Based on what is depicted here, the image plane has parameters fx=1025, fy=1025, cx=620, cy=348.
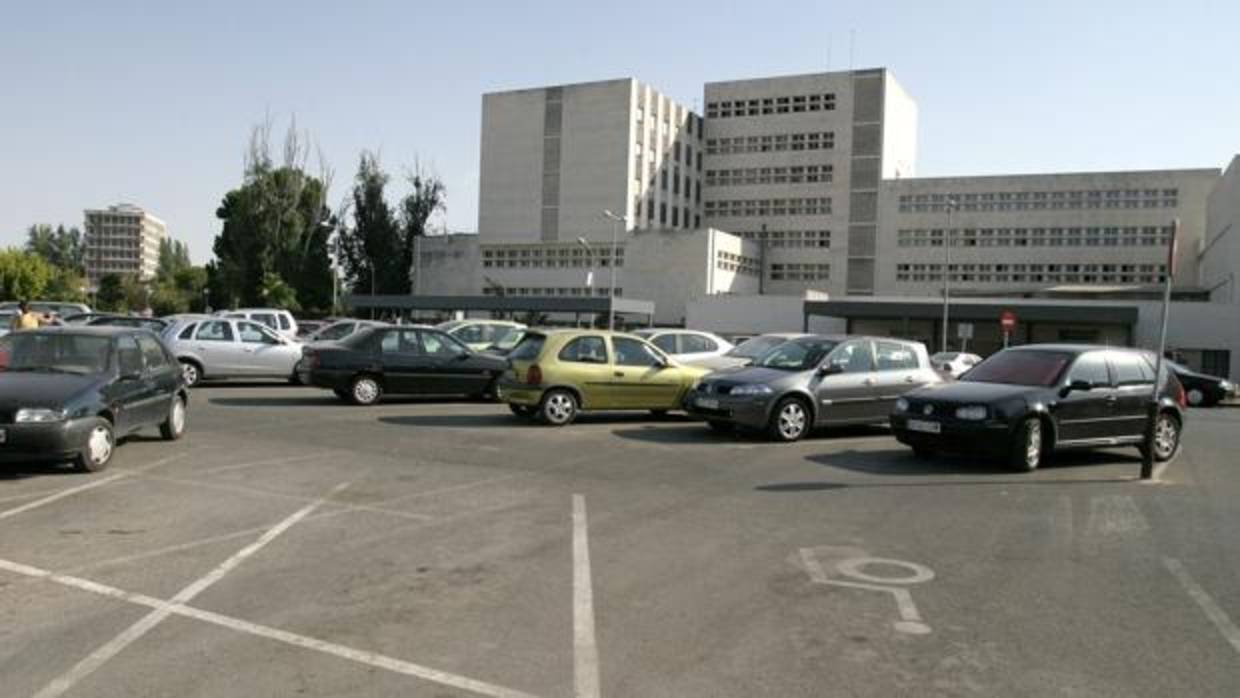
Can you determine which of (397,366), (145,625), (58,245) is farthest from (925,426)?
(58,245)

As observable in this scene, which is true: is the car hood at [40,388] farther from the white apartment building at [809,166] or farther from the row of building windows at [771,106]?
the row of building windows at [771,106]

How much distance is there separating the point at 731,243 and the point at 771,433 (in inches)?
2852

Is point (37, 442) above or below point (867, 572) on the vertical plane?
above

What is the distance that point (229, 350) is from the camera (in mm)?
21891

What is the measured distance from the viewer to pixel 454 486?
10062 mm

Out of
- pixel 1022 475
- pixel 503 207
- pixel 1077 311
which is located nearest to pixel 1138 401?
pixel 1022 475

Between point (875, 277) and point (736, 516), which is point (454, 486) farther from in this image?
point (875, 277)

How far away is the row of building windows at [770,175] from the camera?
296ft

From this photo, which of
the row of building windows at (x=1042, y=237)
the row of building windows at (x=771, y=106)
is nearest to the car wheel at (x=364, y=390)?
the row of building windows at (x=1042, y=237)

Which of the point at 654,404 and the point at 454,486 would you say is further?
the point at 654,404

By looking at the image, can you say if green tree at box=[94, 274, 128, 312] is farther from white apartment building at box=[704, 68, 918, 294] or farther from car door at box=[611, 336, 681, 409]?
car door at box=[611, 336, 681, 409]

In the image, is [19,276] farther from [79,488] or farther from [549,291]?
[79,488]

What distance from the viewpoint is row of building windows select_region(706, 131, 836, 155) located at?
89.9 metres

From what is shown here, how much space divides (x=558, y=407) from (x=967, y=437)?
20.8 feet
